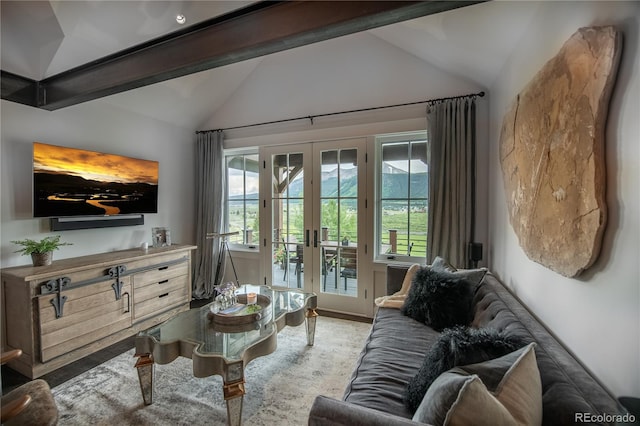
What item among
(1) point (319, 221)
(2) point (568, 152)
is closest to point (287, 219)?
(1) point (319, 221)

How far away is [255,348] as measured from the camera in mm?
1769

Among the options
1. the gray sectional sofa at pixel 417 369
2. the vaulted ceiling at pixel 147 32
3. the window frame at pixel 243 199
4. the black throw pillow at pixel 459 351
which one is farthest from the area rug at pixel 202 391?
the vaulted ceiling at pixel 147 32

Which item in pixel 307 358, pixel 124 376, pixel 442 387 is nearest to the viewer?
pixel 442 387

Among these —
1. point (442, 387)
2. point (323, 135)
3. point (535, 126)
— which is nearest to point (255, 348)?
point (442, 387)

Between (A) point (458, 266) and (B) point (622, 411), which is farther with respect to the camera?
(A) point (458, 266)

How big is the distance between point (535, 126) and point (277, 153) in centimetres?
290

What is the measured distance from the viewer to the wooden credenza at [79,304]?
2205 millimetres

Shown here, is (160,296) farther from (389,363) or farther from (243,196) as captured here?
(389,363)

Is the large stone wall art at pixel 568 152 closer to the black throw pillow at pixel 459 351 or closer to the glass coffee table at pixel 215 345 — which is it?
the black throw pillow at pixel 459 351

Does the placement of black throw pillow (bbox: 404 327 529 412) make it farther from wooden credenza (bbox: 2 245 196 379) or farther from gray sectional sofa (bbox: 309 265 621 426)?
wooden credenza (bbox: 2 245 196 379)

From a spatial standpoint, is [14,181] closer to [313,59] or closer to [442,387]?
[313,59]

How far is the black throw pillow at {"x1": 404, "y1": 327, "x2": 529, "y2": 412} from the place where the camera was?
1.09m

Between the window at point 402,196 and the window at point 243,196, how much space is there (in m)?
1.85

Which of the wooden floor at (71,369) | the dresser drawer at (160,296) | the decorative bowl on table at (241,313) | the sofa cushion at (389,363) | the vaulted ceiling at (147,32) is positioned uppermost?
the vaulted ceiling at (147,32)
